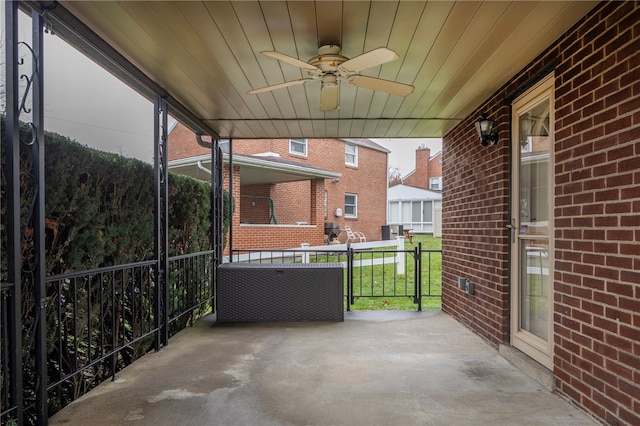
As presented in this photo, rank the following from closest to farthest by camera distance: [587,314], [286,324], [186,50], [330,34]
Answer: [587,314], [330,34], [186,50], [286,324]

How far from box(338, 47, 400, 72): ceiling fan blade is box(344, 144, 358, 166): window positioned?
38.5ft

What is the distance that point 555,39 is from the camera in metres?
2.48

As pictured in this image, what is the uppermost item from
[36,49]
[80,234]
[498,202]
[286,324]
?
[36,49]

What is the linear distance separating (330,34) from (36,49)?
157 cm

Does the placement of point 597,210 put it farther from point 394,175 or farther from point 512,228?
point 394,175

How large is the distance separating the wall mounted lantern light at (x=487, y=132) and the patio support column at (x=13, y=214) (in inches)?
132

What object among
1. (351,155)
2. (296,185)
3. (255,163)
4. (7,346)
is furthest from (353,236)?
(7,346)

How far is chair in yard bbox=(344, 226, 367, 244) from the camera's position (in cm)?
1355

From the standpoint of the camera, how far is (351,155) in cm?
1451

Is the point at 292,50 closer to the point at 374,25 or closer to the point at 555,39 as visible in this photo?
the point at 374,25

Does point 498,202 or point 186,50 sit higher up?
point 186,50

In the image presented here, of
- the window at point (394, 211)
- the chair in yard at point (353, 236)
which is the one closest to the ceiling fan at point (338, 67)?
the chair in yard at point (353, 236)

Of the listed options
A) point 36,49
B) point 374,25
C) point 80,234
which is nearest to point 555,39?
point 374,25

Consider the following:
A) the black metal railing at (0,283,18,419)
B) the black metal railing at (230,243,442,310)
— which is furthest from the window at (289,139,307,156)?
the black metal railing at (0,283,18,419)
